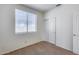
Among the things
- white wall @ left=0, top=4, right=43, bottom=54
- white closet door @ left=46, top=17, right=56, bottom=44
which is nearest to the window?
white wall @ left=0, top=4, right=43, bottom=54

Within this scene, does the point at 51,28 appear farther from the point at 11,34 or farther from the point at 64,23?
the point at 11,34

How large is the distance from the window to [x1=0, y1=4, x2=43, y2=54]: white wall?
9cm

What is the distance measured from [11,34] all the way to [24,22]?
44cm

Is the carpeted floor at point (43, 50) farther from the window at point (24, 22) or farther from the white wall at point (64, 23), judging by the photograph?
the window at point (24, 22)

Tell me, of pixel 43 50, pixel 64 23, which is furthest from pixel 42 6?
pixel 43 50

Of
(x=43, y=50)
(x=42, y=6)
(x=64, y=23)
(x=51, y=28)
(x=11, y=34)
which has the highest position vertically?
(x=42, y=6)

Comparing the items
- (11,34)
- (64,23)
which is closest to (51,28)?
(64,23)

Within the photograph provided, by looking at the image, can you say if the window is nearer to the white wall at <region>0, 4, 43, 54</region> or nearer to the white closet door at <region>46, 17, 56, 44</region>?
the white wall at <region>0, 4, 43, 54</region>

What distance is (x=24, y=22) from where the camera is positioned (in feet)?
5.61

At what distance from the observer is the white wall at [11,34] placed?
176 centimetres

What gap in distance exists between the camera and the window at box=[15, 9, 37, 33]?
1.72m

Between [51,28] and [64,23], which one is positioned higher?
[64,23]

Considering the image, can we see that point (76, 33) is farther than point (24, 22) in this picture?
Yes

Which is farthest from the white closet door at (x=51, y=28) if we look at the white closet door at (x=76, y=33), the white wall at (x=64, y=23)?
the white closet door at (x=76, y=33)
